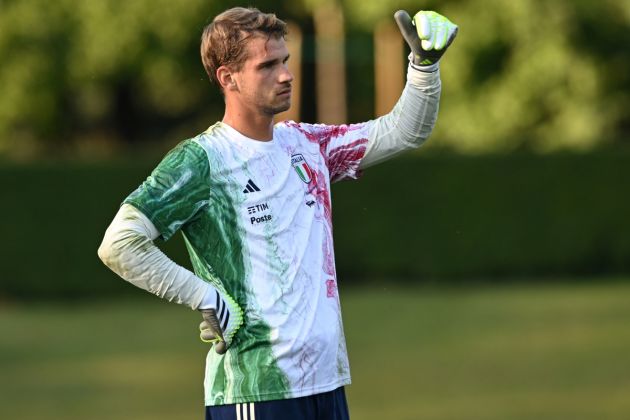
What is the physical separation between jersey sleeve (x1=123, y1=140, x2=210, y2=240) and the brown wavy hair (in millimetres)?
342

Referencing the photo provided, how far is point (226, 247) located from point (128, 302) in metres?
18.8

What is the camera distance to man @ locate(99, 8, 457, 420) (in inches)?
195

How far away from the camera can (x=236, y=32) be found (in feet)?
16.5

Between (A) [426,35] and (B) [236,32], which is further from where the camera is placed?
(A) [426,35]

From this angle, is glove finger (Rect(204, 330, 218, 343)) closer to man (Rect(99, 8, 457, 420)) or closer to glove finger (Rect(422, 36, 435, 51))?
man (Rect(99, 8, 457, 420))

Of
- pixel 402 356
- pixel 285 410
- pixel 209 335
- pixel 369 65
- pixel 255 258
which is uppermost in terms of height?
pixel 369 65

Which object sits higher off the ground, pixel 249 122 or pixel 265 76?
pixel 265 76

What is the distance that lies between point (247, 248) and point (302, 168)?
387mm

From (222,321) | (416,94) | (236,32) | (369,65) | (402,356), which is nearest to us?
(222,321)

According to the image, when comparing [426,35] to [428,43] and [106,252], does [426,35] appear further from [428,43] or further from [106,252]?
[106,252]

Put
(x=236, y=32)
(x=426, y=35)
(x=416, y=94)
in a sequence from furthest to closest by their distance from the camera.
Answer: (x=416, y=94), (x=426, y=35), (x=236, y=32)

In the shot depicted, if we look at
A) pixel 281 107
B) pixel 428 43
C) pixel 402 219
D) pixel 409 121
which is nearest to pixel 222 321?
pixel 281 107

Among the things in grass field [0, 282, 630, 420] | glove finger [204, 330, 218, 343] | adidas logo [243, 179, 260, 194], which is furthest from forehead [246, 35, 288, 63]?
grass field [0, 282, 630, 420]

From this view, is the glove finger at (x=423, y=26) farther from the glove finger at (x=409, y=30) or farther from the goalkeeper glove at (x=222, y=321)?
the goalkeeper glove at (x=222, y=321)
